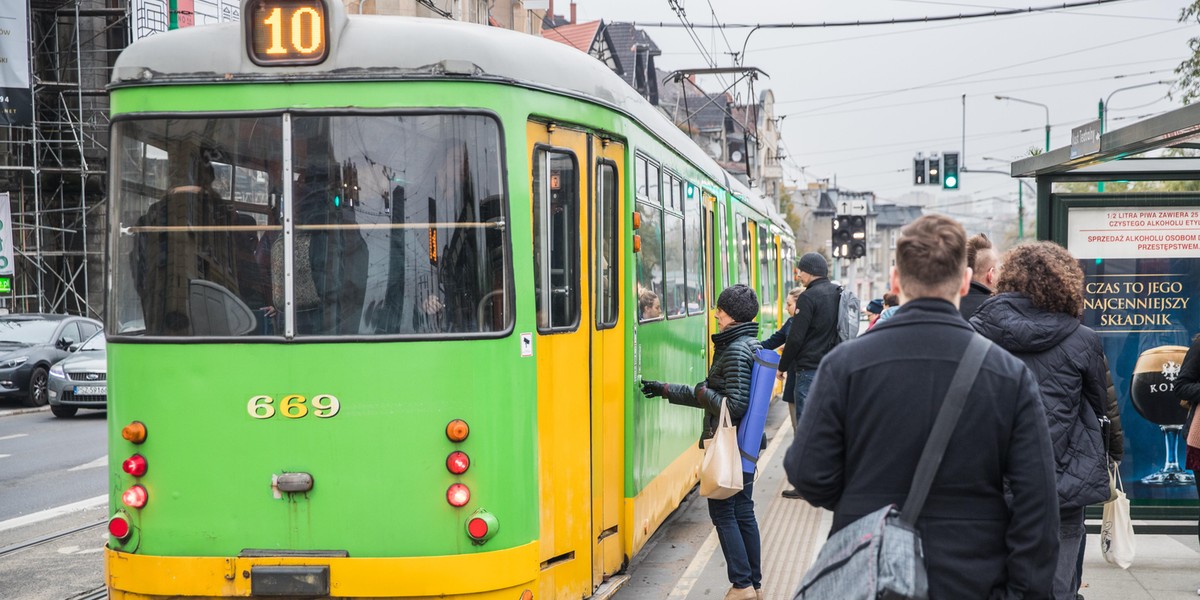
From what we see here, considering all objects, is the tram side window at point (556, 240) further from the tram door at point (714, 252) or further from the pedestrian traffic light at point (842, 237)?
the pedestrian traffic light at point (842, 237)

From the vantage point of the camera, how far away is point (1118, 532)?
6.28m

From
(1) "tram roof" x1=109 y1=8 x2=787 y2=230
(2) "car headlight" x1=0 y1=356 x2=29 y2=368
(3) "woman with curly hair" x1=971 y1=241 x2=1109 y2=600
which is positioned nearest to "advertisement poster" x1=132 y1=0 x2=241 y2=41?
(2) "car headlight" x1=0 y1=356 x2=29 y2=368

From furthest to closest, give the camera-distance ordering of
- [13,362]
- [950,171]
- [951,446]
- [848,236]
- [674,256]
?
[950,171], [848,236], [13,362], [674,256], [951,446]

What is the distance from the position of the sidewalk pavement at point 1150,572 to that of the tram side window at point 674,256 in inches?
122

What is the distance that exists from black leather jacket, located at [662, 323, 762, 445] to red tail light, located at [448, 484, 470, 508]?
1.93 meters

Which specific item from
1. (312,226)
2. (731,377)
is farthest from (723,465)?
(312,226)

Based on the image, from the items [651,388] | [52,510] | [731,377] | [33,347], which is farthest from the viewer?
[33,347]

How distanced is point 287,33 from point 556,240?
5.04 feet

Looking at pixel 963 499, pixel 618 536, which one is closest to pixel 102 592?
pixel 618 536

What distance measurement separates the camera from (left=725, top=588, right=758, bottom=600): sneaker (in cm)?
668

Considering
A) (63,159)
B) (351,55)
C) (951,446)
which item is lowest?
(951,446)

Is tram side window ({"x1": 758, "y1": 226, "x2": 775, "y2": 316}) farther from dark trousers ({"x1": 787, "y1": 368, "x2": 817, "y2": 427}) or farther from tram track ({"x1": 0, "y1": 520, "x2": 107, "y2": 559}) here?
tram track ({"x1": 0, "y1": 520, "x2": 107, "y2": 559})

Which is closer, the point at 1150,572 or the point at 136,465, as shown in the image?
the point at 136,465

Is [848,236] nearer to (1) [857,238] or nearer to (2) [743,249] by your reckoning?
(1) [857,238]
